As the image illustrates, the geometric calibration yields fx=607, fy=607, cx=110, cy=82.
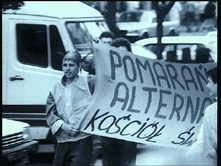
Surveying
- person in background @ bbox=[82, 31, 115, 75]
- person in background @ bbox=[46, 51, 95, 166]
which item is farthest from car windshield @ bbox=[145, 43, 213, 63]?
person in background @ bbox=[46, 51, 95, 166]

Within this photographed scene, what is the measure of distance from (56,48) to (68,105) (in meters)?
2.19

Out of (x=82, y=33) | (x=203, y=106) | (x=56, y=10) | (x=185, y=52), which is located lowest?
(x=203, y=106)

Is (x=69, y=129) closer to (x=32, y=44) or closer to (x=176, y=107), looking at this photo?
(x=176, y=107)

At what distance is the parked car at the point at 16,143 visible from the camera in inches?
249

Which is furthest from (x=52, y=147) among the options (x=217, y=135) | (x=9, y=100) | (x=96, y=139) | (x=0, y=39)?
(x=217, y=135)

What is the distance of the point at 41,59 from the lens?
7633 millimetres

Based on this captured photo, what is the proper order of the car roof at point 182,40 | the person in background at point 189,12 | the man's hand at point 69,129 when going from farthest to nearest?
the person in background at point 189,12
the car roof at point 182,40
the man's hand at point 69,129

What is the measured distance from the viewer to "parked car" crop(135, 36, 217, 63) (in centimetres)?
871

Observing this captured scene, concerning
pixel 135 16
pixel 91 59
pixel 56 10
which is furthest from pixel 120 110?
pixel 135 16

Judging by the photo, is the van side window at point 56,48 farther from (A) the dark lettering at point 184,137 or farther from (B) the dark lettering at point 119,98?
(A) the dark lettering at point 184,137

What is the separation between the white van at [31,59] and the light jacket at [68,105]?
6.53 ft

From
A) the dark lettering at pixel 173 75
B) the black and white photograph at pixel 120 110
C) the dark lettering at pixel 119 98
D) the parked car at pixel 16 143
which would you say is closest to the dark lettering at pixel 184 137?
the black and white photograph at pixel 120 110

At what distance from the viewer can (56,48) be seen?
25.0 feet

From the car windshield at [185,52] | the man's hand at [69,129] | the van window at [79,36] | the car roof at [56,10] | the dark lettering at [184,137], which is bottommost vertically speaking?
the dark lettering at [184,137]
